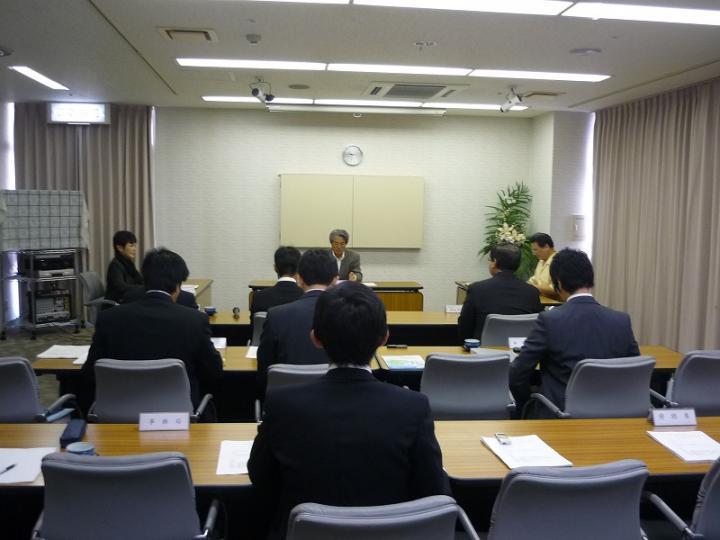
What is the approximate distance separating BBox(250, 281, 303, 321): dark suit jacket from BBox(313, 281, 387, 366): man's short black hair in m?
2.64

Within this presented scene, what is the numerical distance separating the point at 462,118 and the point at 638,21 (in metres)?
4.73

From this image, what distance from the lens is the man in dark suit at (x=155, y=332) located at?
3020mm

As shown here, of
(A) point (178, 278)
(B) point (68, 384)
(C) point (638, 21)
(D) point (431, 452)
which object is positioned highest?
(C) point (638, 21)

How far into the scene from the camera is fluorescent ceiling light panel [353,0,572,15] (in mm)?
3809

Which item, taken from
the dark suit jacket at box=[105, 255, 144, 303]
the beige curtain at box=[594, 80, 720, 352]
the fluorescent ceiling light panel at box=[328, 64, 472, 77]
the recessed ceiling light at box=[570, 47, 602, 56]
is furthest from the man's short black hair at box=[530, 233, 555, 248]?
the dark suit jacket at box=[105, 255, 144, 303]

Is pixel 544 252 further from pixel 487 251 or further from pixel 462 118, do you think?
pixel 462 118

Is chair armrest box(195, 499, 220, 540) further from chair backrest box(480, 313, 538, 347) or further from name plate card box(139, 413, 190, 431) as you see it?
chair backrest box(480, 313, 538, 347)

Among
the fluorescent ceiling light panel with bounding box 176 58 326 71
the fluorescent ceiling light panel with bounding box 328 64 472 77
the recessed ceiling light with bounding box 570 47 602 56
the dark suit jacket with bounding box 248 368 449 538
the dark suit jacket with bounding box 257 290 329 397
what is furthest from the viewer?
the fluorescent ceiling light panel with bounding box 328 64 472 77

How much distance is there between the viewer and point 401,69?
19.0 ft

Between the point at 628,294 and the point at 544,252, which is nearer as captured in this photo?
the point at 544,252

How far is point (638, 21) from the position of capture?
4.11 m

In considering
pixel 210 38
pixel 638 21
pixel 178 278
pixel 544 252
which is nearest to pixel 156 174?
pixel 210 38

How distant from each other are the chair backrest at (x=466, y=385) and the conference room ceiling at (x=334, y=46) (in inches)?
91.9

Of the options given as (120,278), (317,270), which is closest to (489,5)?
(317,270)
